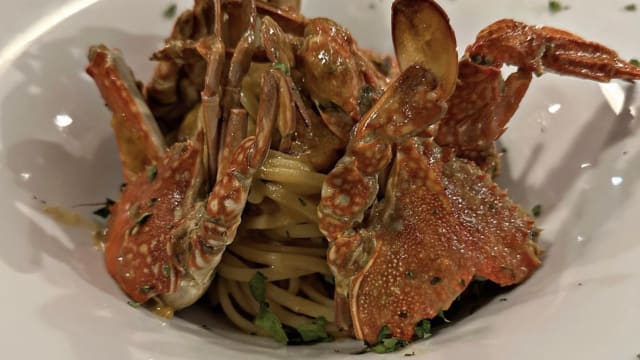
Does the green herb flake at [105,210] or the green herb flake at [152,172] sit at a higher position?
the green herb flake at [152,172]

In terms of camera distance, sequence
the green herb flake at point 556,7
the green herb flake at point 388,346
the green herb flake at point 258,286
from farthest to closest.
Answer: the green herb flake at point 556,7 < the green herb flake at point 258,286 < the green herb flake at point 388,346

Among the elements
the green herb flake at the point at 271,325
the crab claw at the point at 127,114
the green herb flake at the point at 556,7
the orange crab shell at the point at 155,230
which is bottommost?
the green herb flake at the point at 271,325

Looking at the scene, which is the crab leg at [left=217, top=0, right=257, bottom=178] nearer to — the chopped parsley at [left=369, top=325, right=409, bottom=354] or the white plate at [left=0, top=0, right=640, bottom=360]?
the white plate at [left=0, top=0, right=640, bottom=360]

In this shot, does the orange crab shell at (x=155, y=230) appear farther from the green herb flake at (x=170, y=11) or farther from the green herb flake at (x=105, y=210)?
the green herb flake at (x=170, y=11)

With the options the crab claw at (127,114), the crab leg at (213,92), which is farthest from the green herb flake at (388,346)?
the crab claw at (127,114)

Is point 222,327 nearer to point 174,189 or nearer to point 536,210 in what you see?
point 174,189

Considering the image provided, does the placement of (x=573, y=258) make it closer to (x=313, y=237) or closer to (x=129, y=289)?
(x=313, y=237)

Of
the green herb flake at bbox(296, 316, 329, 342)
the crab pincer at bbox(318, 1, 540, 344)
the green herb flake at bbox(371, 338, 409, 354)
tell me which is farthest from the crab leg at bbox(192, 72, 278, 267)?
the green herb flake at bbox(371, 338, 409, 354)
